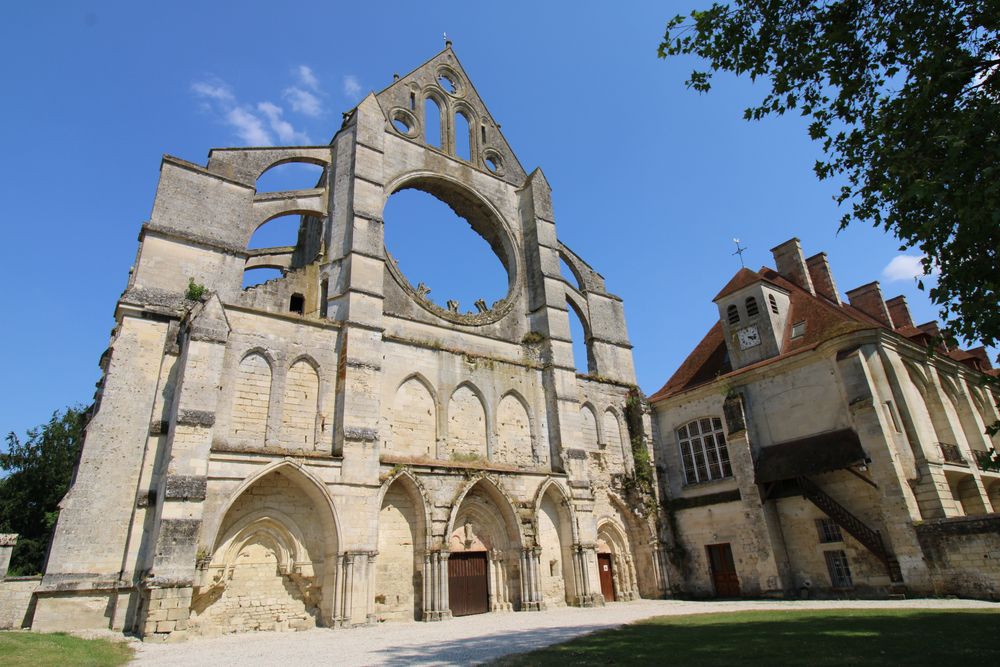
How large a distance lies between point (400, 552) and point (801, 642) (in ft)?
30.8

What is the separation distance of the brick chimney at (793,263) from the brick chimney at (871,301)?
8.83 ft

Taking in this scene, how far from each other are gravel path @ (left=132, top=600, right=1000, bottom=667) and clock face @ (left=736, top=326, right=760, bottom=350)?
8.38 metres

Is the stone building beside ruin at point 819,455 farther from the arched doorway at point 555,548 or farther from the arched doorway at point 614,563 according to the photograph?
the arched doorway at point 555,548

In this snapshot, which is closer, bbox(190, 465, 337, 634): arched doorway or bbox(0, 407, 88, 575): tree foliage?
bbox(190, 465, 337, 634): arched doorway

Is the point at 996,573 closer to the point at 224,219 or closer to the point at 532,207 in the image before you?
the point at 532,207

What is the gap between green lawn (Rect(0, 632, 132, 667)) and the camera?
738 cm

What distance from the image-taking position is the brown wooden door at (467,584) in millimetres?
15062

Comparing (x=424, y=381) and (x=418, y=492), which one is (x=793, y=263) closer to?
(x=424, y=381)

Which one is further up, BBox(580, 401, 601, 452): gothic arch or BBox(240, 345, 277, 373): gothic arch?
BBox(240, 345, 277, 373): gothic arch

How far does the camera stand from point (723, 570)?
1827 centimetres

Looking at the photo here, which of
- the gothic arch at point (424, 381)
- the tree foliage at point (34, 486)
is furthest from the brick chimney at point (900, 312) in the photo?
the tree foliage at point (34, 486)

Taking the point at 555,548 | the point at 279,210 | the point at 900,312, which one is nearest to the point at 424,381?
the point at 555,548

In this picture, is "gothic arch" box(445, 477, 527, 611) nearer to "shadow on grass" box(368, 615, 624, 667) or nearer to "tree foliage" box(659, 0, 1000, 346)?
"shadow on grass" box(368, 615, 624, 667)

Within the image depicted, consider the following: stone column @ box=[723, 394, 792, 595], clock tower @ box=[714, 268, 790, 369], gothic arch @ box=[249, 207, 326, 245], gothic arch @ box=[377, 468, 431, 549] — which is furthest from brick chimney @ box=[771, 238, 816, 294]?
gothic arch @ box=[249, 207, 326, 245]
